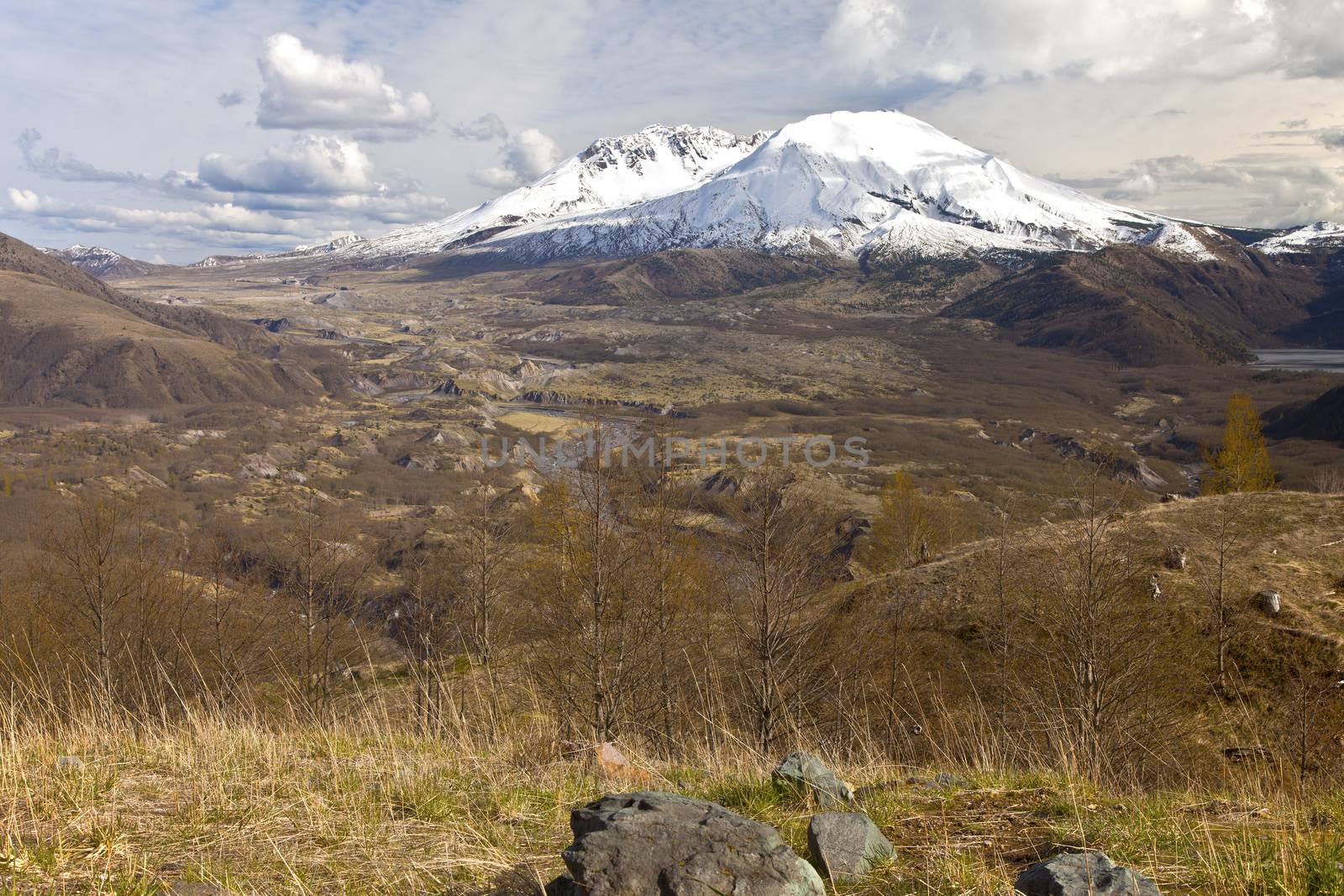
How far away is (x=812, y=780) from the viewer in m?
5.04

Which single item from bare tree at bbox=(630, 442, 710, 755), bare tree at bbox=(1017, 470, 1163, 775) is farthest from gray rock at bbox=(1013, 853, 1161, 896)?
bare tree at bbox=(630, 442, 710, 755)

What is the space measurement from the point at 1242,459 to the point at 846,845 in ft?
207

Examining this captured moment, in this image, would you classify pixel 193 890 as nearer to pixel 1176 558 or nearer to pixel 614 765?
pixel 614 765

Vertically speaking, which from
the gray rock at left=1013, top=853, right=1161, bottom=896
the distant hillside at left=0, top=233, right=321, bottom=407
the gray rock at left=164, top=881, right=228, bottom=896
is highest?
the distant hillside at left=0, top=233, right=321, bottom=407

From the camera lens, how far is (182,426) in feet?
428

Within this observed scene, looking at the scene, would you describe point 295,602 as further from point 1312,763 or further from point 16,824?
point 1312,763

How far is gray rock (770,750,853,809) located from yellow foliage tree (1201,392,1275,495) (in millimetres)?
57194

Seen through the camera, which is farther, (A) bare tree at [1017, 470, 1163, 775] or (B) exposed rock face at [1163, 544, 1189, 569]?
(B) exposed rock face at [1163, 544, 1189, 569]

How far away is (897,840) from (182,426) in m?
151

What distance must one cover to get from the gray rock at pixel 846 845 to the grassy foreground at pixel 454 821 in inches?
3.6

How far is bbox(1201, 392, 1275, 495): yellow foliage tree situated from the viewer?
52.0 m

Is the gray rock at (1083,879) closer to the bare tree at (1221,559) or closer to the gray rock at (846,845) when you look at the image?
Result: the gray rock at (846,845)

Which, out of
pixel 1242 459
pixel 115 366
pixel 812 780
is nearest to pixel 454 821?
pixel 812 780

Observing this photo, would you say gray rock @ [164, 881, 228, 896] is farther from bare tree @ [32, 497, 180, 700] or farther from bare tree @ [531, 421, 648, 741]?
bare tree @ [32, 497, 180, 700]
